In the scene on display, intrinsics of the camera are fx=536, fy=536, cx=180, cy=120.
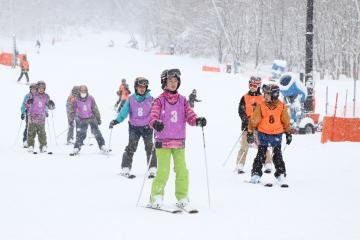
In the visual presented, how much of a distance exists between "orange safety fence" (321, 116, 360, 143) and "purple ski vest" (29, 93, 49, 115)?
23.9 feet

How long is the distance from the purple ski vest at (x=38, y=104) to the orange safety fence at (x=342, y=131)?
729 centimetres

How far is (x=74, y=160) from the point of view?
12.0 metres

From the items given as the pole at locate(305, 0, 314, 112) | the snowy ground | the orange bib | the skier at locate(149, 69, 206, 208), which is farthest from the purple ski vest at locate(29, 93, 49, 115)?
the pole at locate(305, 0, 314, 112)

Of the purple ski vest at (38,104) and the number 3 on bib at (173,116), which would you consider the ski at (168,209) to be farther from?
the purple ski vest at (38,104)

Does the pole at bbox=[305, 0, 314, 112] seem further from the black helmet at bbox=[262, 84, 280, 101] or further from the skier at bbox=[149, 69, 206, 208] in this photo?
the skier at bbox=[149, 69, 206, 208]

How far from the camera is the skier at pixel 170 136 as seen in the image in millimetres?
6734

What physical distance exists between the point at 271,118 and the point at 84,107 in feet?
19.2

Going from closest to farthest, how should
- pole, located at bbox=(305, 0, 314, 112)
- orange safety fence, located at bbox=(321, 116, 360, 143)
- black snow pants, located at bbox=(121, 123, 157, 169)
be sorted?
1. black snow pants, located at bbox=(121, 123, 157, 169)
2. orange safety fence, located at bbox=(321, 116, 360, 143)
3. pole, located at bbox=(305, 0, 314, 112)

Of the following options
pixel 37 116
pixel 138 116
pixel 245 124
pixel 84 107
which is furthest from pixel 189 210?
pixel 37 116

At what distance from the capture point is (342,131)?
14.4m

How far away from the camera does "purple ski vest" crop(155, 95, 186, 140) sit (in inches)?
267

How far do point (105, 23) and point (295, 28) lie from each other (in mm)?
86574

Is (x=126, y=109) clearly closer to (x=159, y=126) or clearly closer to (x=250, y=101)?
(x=250, y=101)

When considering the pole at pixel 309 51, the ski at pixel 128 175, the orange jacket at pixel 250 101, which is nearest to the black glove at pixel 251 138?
the orange jacket at pixel 250 101
